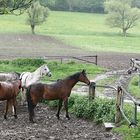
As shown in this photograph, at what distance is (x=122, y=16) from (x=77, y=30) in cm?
860

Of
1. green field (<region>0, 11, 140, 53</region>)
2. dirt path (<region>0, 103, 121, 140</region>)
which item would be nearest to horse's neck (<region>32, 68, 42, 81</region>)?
dirt path (<region>0, 103, 121, 140</region>)

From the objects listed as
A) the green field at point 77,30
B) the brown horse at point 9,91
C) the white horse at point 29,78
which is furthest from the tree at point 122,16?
the brown horse at point 9,91

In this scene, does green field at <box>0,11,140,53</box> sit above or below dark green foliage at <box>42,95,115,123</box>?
below

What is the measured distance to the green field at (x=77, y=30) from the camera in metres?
66.1

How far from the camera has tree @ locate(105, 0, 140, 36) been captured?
82.2 meters

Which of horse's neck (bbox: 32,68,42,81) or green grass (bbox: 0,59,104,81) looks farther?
green grass (bbox: 0,59,104,81)

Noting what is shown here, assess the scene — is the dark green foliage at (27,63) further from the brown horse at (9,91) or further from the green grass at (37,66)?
the brown horse at (9,91)

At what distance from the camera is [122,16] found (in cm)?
8381

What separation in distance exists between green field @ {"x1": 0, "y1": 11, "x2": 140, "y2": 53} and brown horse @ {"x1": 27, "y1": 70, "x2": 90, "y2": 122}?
43050 mm

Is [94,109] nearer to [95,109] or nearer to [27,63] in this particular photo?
[95,109]

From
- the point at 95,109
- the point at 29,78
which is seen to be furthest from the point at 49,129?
the point at 29,78

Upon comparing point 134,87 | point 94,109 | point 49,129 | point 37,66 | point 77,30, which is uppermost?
point 94,109

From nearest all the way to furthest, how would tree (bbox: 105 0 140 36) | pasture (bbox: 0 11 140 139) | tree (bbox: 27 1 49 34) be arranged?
pasture (bbox: 0 11 140 139) < tree (bbox: 27 1 49 34) < tree (bbox: 105 0 140 36)

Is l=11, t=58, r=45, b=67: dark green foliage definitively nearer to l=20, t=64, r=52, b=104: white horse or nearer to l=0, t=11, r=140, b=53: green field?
l=20, t=64, r=52, b=104: white horse
